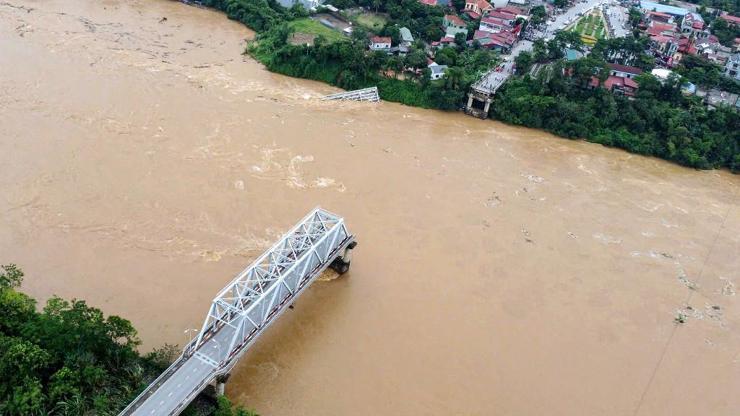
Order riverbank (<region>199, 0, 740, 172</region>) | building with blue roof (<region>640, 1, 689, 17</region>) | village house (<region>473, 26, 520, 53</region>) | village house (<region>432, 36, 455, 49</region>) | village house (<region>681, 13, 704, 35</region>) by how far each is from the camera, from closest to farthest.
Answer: riverbank (<region>199, 0, 740, 172</region>), village house (<region>432, 36, 455, 49</region>), village house (<region>473, 26, 520, 53</region>), village house (<region>681, 13, 704, 35</region>), building with blue roof (<region>640, 1, 689, 17</region>)

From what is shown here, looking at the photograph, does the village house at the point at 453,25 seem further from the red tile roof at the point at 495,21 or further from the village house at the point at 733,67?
the village house at the point at 733,67

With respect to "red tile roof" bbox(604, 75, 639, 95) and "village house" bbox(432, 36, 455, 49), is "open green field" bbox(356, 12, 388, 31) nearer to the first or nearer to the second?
"village house" bbox(432, 36, 455, 49)

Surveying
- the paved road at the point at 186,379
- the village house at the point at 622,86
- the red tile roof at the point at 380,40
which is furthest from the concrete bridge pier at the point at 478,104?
the paved road at the point at 186,379

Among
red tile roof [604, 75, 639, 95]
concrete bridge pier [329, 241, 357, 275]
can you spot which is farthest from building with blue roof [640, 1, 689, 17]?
concrete bridge pier [329, 241, 357, 275]

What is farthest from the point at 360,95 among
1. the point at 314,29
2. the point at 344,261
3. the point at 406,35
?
the point at 344,261

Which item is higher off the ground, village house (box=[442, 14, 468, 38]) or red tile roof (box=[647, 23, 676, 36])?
red tile roof (box=[647, 23, 676, 36])
